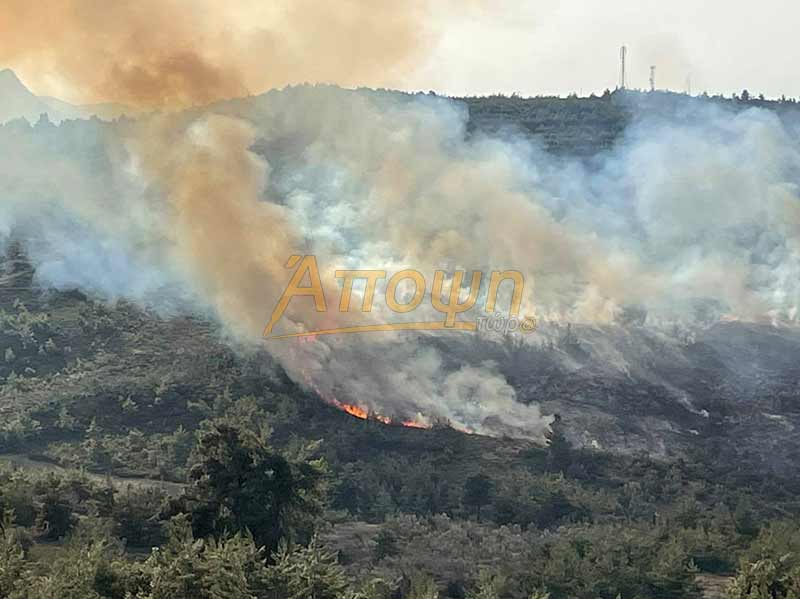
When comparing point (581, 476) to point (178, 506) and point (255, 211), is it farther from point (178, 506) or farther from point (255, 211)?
point (255, 211)

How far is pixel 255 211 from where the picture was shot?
63.8m

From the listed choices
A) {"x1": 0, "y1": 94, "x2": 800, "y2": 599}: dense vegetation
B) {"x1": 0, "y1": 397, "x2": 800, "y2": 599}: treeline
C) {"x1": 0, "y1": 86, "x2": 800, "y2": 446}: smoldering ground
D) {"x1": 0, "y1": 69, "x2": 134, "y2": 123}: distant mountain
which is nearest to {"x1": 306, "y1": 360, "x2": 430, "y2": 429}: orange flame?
{"x1": 0, "y1": 86, "x2": 800, "y2": 446}: smoldering ground

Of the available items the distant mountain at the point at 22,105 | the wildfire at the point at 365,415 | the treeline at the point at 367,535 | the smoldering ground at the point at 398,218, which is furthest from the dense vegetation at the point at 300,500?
the distant mountain at the point at 22,105

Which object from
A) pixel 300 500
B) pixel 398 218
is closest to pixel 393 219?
pixel 398 218

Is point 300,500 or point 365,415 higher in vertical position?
point 365,415

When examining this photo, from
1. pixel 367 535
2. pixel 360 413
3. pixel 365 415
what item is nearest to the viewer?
pixel 367 535

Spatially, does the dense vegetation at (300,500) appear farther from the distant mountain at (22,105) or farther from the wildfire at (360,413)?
the distant mountain at (22,105)

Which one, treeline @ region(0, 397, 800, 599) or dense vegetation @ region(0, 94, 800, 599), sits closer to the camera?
treeline @ region(0, 397, 800, 599)

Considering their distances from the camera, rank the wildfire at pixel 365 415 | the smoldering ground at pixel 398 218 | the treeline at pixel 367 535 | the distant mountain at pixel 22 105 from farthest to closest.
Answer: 1. the distant mountain at pixel 22 105
2. the smoldering ground at pixel 398 218
3. the wildfire at pixel 365 415
4. the treeline at pixel 367 535

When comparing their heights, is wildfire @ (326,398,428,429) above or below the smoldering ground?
below

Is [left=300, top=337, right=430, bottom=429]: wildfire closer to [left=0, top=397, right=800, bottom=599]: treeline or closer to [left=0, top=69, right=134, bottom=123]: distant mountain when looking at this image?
[left=0, top=397, right=800, bottom=599]: treeline

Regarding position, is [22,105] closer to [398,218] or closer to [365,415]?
[398,218]

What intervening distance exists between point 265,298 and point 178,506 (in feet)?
75.0

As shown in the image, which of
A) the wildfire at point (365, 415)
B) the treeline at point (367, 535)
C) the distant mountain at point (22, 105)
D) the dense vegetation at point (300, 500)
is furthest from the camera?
the distant mountain at point (22, 105)
